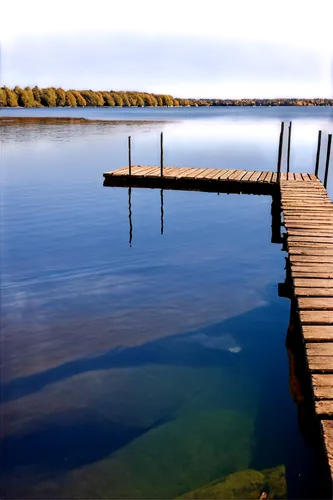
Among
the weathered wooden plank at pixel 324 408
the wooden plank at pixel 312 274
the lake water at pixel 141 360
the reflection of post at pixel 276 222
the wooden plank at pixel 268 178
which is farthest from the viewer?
the wooden plank at pixel 268 178

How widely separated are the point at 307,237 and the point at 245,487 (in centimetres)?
542

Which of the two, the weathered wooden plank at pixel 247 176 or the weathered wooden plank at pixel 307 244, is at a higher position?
the weathered wooden plank at pixel 247 176

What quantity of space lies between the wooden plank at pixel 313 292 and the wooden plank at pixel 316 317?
1.73 feet

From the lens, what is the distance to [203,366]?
7.04m

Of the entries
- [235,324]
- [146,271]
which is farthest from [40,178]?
[235,324]

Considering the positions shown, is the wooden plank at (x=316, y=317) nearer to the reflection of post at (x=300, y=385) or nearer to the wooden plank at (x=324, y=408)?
the reflection of post at (x=300, y=385)

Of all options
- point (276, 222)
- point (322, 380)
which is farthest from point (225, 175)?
point (322, 380)

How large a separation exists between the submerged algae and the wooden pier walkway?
119 centimetres

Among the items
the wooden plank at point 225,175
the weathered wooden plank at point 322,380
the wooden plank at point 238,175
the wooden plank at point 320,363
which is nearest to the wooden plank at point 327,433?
the weathered wooden plank at point 322,380

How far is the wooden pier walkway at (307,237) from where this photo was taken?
14.9 feet

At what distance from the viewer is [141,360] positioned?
23.4ft

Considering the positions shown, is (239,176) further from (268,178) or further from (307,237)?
(307,237)

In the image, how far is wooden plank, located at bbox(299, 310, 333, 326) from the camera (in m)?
5.56

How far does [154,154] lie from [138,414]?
100ft
